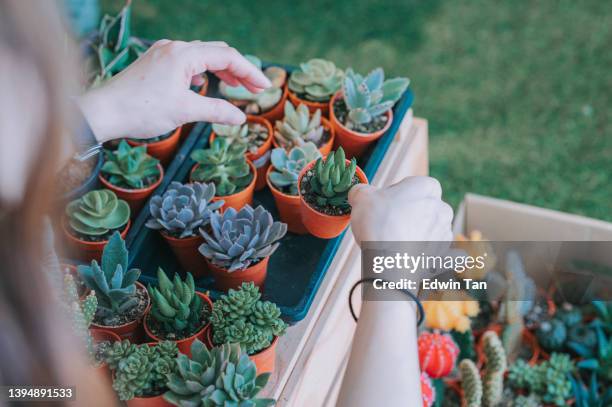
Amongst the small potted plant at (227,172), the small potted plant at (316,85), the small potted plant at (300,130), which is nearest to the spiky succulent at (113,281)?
the small potted plant at (227,172)

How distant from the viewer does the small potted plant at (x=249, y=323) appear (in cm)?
90

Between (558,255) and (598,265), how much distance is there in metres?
0.08

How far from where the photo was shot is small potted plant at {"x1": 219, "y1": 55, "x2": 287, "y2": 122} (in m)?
1.26

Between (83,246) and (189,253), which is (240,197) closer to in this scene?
(189,253)

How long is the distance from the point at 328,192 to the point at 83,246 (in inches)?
15.8

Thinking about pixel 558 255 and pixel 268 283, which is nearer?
pixel 268 283

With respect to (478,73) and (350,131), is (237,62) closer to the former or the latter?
(350,131)

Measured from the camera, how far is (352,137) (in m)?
1.20

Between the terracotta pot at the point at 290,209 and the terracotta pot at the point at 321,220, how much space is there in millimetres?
45

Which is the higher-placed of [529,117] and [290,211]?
[290,211]

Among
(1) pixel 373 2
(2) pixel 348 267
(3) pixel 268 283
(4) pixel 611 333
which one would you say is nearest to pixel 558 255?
(4) pixel 611 333

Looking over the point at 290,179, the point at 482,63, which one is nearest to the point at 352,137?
the point at 290,179

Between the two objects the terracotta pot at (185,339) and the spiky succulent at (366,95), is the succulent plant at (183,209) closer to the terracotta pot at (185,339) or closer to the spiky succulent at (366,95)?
the terracotta pot at (185,339)

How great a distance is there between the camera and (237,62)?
3.52ft
